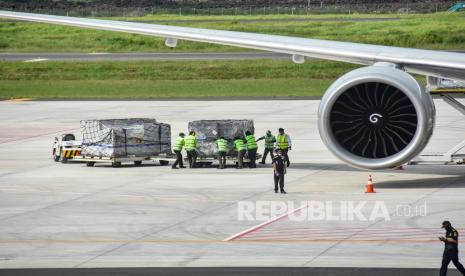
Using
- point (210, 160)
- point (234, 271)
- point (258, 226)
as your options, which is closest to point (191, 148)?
point (210, 160)

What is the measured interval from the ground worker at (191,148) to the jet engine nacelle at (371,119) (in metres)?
11.3

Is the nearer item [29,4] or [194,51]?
[194,51]

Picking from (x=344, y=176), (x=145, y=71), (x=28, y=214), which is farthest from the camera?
(x=145, y=71)

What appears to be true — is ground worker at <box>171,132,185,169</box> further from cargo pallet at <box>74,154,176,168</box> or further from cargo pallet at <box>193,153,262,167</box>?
cargo pallet at <box>74,154,176,168</box>

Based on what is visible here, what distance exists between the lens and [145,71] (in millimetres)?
Answer: 69125

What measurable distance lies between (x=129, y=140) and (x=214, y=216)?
34.5 feet

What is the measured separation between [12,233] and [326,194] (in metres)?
8.47

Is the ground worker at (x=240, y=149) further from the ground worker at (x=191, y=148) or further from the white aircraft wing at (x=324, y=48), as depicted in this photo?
the white aircraft wing at (x=324, y=48)

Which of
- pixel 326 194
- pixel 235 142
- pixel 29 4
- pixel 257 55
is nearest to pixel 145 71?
pixel 257 55

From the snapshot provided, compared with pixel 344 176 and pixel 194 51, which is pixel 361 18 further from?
pixel 344 176

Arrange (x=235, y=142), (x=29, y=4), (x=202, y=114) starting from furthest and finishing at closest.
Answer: (x=29, y=4) < (x=202, y=114) < (x=235, y=142)

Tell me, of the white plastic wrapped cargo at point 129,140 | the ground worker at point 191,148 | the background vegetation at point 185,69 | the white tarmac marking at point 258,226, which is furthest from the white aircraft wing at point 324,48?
the background vegetation at point 185,69

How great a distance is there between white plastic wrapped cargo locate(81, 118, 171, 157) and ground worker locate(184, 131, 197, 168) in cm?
178

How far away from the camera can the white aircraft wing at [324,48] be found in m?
22.1
